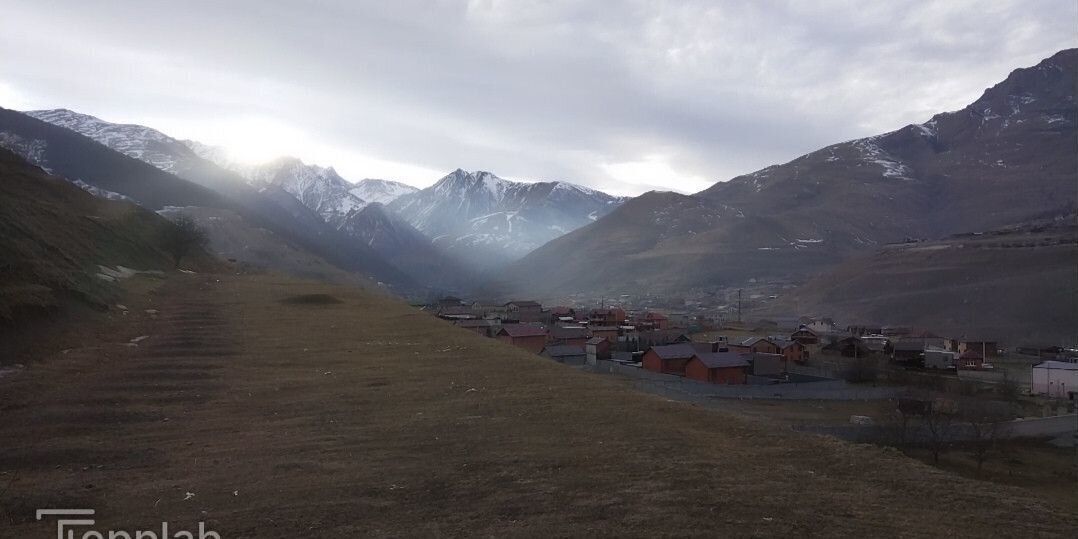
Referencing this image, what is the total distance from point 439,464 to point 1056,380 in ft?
161

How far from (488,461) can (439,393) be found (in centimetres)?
612

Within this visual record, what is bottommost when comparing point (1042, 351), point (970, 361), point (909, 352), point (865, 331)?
point (970, 361)

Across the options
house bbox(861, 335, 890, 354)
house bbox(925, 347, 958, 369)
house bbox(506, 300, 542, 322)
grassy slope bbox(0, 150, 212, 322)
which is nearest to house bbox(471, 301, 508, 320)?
house bbox(506, 300, 542, 322)

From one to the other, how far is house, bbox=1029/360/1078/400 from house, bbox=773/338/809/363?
602 inches

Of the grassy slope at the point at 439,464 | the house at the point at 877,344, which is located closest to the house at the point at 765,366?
the house at the point at 877,344

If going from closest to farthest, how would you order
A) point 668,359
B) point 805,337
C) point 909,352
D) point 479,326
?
point 668,359 < point 479,326 < point 909,352 < point 805,337

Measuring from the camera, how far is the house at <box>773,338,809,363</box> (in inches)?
2106

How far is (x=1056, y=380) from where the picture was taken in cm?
4319

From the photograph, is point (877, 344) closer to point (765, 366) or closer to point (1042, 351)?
point (1042, 351)

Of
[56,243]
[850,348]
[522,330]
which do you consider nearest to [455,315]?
[522,330]

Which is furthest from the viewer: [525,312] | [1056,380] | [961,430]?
[525,312]

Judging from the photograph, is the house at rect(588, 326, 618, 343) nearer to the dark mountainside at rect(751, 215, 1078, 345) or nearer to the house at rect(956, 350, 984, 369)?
the house at rect(956, 350, 984, 369)

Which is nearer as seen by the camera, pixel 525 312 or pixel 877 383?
pixel 877 383

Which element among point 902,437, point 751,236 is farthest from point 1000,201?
point 902,437
